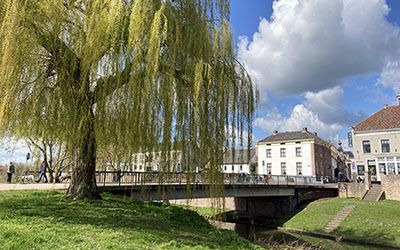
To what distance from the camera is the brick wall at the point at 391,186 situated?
26406mm

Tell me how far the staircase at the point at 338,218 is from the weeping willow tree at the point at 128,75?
662 inches

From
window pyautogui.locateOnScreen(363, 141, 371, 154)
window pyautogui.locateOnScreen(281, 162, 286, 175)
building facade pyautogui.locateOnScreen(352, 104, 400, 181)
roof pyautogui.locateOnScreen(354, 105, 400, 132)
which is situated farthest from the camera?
window pyautogui.locateOnScreen(281, 162, 286, 175)

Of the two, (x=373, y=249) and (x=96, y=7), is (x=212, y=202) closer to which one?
(x=96, y=7)

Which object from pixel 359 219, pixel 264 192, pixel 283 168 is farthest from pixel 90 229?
pixel 283 168

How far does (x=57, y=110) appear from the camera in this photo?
7.71 metres

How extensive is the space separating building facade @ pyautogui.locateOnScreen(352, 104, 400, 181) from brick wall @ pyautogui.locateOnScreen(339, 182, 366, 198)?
5.14 m

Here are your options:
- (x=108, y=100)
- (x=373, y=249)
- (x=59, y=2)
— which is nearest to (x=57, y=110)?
(x=108, y=100)

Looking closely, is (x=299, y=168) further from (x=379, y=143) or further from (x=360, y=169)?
(x=379, y=143)

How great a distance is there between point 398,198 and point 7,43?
28183 millimetres

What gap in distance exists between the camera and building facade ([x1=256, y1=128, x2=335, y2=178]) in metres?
45.1

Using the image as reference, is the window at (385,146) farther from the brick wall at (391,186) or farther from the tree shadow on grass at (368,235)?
the tree shadow on grass at (368,235)

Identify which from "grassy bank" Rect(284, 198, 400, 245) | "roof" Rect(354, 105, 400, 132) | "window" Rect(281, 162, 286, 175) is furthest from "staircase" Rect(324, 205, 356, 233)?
"window" Rect(281, 162, 286, 175)

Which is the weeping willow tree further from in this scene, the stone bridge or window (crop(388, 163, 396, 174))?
window (crop(388, 163, 396, 174))

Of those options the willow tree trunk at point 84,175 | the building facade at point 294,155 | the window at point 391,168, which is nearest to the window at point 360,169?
the window at point 391,168
